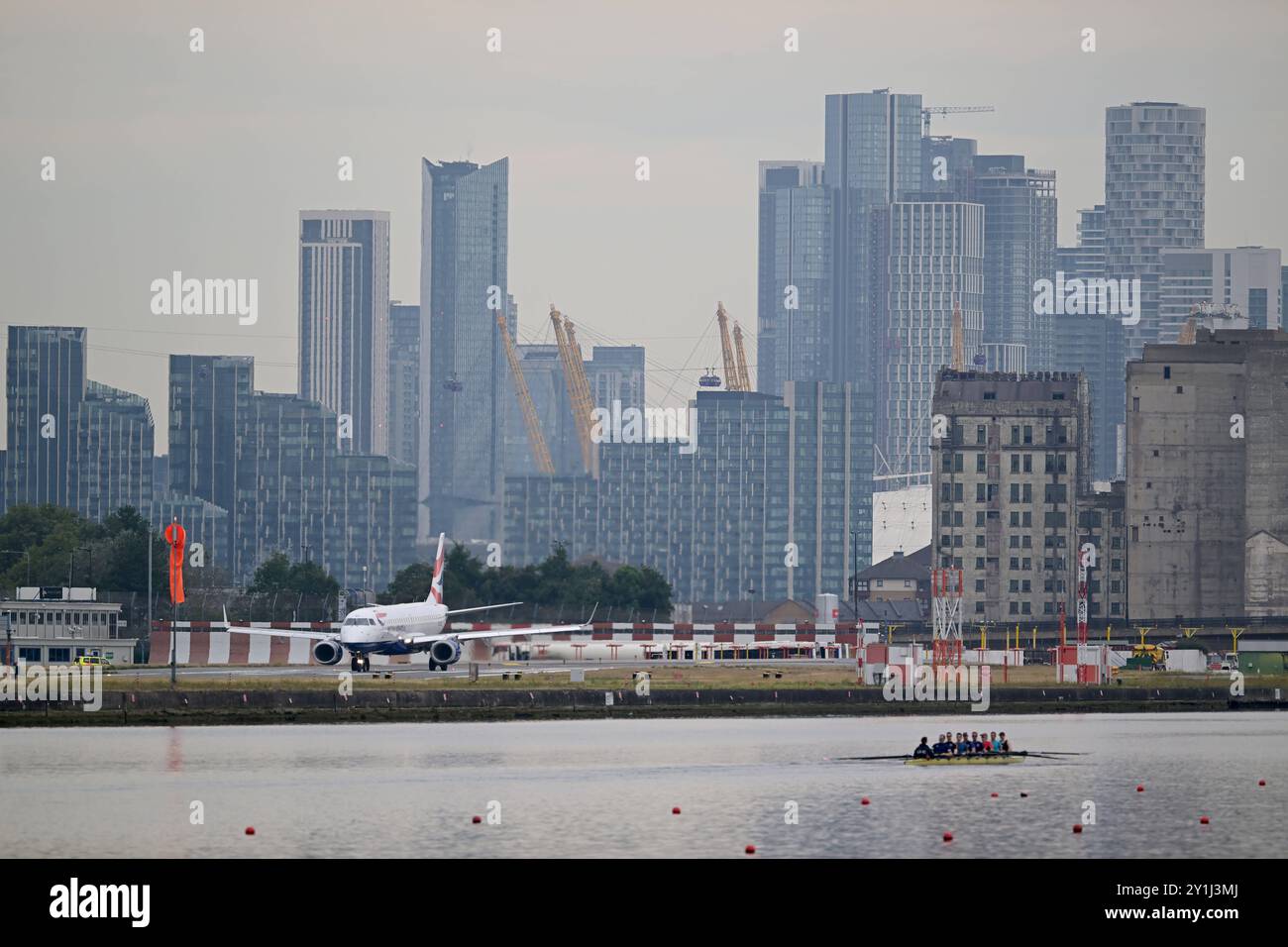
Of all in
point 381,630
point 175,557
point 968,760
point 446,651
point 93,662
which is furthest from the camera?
point 93,662

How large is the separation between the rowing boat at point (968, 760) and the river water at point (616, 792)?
1.89 feet

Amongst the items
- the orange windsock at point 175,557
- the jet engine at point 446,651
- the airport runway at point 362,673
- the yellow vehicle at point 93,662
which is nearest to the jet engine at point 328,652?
the airport runway at point 362,673

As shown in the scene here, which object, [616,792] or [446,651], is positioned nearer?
[616,792]

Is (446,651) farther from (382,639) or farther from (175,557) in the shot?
(175,557)

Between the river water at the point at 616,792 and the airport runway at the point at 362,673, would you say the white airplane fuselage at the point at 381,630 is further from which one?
the river water at the point at 616,792

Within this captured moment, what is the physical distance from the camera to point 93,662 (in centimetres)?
18712

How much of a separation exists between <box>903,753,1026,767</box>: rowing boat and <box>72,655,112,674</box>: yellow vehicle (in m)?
71.3

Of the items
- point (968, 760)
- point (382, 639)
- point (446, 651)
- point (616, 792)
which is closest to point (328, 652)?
point (382, 639)

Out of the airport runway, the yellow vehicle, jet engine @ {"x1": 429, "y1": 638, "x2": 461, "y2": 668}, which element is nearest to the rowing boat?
the airport runway

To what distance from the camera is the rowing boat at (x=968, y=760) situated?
121m

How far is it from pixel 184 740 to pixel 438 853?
43.3 m

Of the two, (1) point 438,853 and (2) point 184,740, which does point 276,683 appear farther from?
(1) point 438,853

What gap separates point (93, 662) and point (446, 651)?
29.6m
